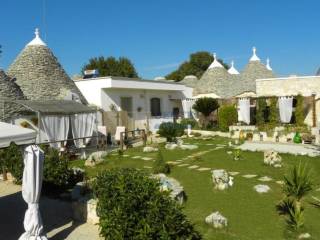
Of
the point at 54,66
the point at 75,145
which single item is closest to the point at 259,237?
the point at 75,145

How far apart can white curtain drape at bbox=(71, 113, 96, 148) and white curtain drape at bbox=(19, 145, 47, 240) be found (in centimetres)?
1177

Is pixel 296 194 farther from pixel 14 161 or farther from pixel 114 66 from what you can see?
pixel 114 66

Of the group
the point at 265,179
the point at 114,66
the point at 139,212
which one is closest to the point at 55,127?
the point at 265,179

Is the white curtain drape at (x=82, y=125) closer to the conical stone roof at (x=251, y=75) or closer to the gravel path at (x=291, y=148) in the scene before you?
the gravel path at (x=291, y=148)

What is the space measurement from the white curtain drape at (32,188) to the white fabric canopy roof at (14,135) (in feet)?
1.26

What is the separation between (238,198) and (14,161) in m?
7.57

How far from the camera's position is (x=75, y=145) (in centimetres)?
1830

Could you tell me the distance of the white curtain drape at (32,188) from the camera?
6559 mm

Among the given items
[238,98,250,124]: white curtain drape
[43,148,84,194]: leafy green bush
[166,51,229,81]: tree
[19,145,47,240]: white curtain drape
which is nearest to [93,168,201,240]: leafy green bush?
[19,145,47,240]: white curtain drape

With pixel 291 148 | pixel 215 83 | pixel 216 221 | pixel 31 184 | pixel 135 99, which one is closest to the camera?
pixel 31 184

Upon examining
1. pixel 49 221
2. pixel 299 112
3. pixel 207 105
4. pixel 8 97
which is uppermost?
pixel 8 97

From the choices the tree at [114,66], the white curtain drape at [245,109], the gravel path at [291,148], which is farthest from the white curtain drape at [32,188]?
the tree at [114,66]

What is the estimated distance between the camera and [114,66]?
55.7m

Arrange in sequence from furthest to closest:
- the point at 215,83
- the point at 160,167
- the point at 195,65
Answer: the point at 195,65 < the point at 215,83 < the point at 160,167
